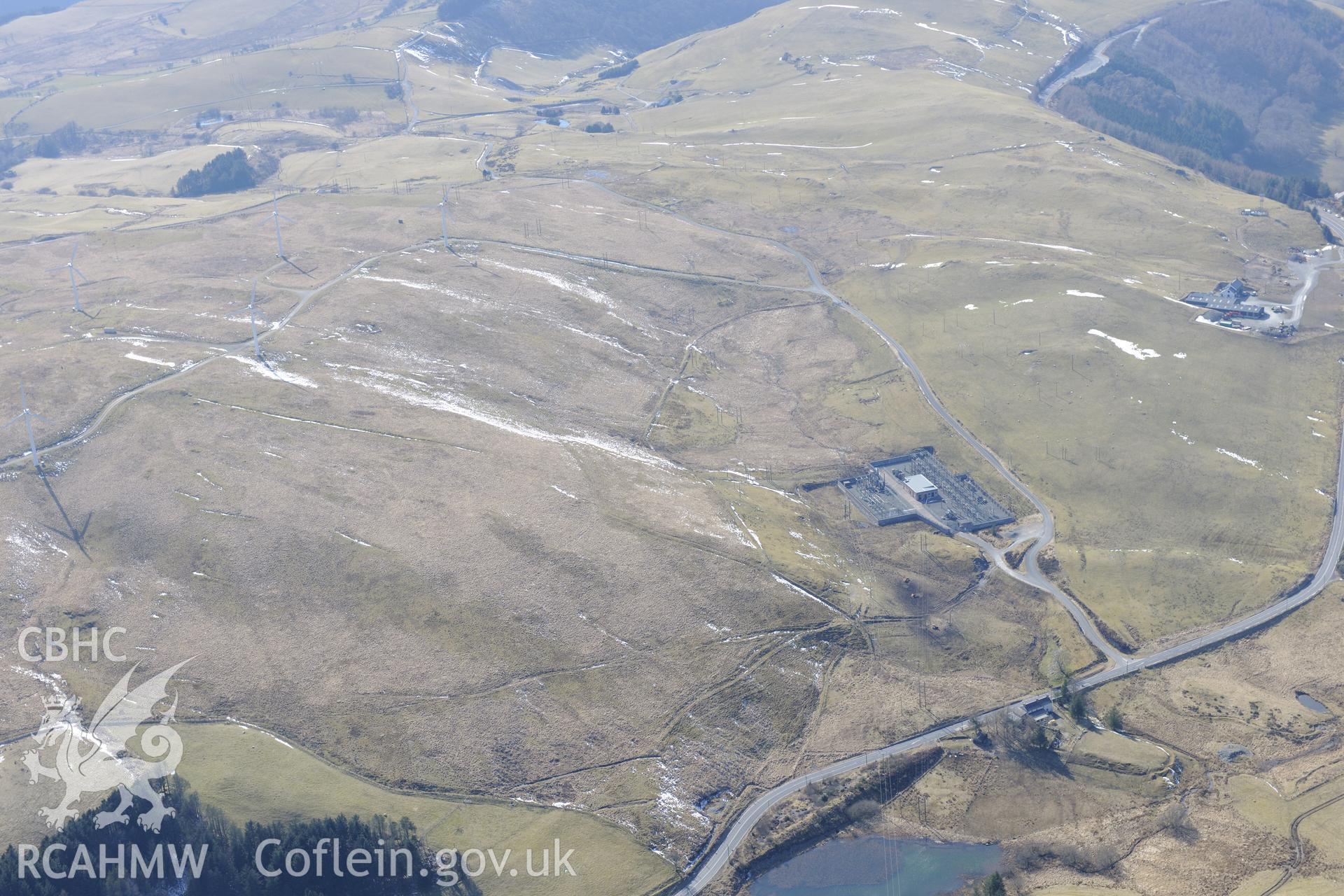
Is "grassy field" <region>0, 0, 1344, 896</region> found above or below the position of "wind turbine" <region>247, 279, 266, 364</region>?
below

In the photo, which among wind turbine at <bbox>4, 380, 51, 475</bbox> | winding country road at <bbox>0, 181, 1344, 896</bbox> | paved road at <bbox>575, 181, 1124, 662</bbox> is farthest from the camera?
wind turbine at <bbox>4, 380, 51, 475</bbox>

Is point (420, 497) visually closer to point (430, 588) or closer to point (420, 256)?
point (430, 588)

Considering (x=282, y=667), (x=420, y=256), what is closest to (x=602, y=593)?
(x=282, y=667)

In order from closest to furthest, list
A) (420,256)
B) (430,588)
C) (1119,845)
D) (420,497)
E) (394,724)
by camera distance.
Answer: (1119,845) → (394,724) → (430,588) → (420,497) → (420,256)

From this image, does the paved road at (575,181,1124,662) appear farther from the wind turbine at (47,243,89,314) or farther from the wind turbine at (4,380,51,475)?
the wind turbine at (47,243,89,314)

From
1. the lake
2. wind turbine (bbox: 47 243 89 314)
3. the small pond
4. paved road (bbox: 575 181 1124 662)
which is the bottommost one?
the small pond

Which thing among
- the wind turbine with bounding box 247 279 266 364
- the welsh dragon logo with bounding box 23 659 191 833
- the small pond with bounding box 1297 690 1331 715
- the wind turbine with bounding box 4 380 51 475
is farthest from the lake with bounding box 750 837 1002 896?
the wind turbine with bounding box 247 279 266 364

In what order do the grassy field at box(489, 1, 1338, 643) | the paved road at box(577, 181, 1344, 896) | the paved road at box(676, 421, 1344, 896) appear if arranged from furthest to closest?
the grassy field at box(489, 1, 1338, 643) → the paved road at box(577, 181, 1344, 896) → the paved road at box(676, 421, 1344, 896)
